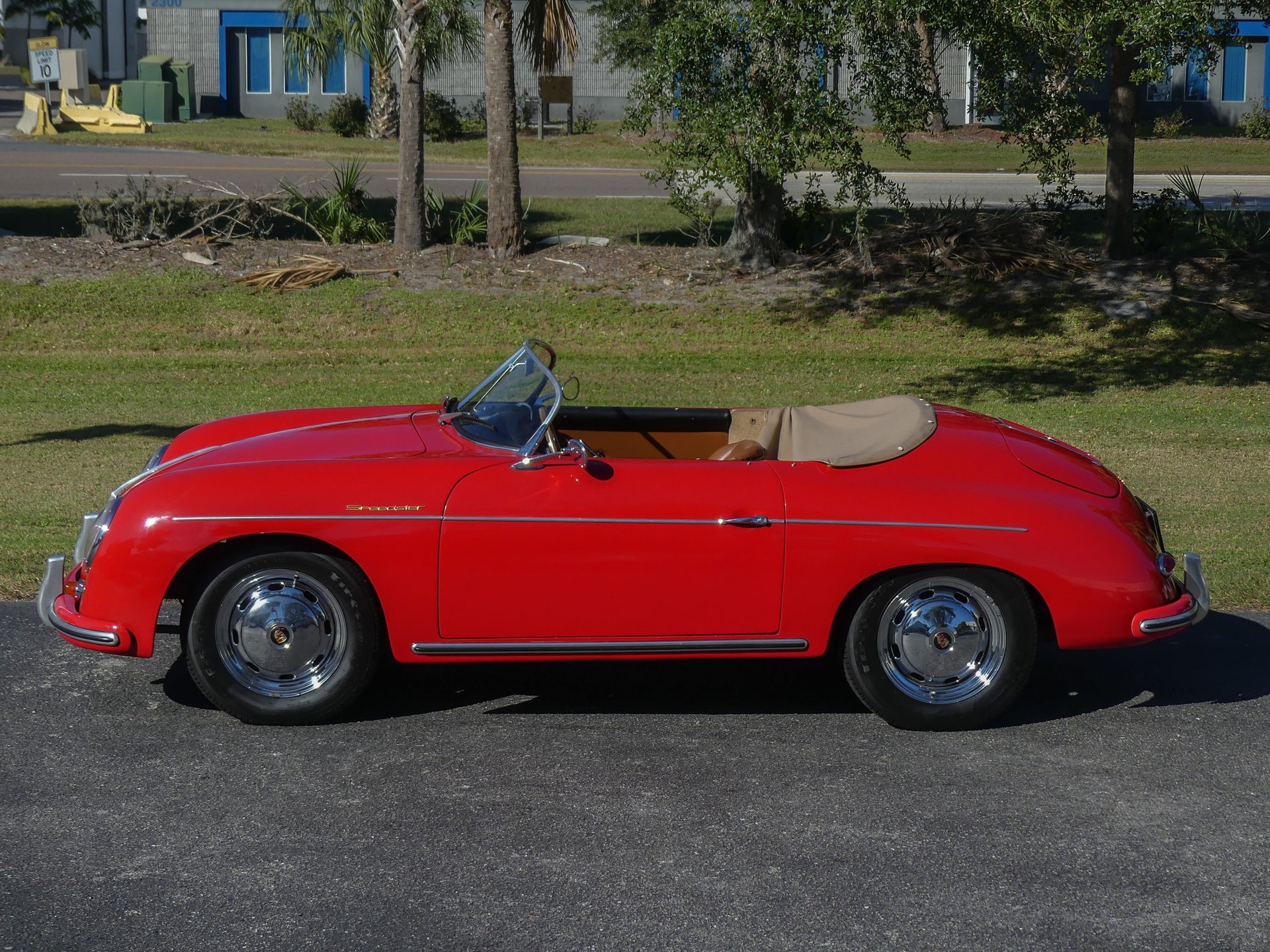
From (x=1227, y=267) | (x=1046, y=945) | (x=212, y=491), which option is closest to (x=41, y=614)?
(x=212, y=491)

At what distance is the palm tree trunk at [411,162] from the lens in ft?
51.8

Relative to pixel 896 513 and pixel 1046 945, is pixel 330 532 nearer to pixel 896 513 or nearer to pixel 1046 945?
pixel 896 513

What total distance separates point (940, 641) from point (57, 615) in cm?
314

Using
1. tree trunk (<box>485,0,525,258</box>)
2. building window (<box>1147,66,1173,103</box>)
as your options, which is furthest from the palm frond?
building window (<box>1147,66,1173,103</box>)

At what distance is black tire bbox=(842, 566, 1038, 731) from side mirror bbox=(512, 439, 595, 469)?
3.69ft

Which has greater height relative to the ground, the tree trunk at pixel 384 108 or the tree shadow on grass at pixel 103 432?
the tree trunk at pixel 384 108

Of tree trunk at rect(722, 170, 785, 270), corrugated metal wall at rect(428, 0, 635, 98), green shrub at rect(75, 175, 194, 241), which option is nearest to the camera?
tree trunk at rect(722, 170, 785, 270)

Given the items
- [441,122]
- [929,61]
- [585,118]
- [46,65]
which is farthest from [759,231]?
[46,65]

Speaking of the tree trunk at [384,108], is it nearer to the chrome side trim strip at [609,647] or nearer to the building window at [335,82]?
the building window at [335,82]

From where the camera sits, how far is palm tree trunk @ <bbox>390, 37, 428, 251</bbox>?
15.8m

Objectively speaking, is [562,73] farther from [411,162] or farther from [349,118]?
[411,162]

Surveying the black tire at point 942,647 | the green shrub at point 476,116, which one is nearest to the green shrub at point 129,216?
the black tire at point 942,647

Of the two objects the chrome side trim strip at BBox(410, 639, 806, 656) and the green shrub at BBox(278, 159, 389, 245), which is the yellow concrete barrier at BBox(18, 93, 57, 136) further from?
the chrome side trim strip at BBox(410, 639, 806, 656)

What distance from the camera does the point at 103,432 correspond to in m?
10.5
